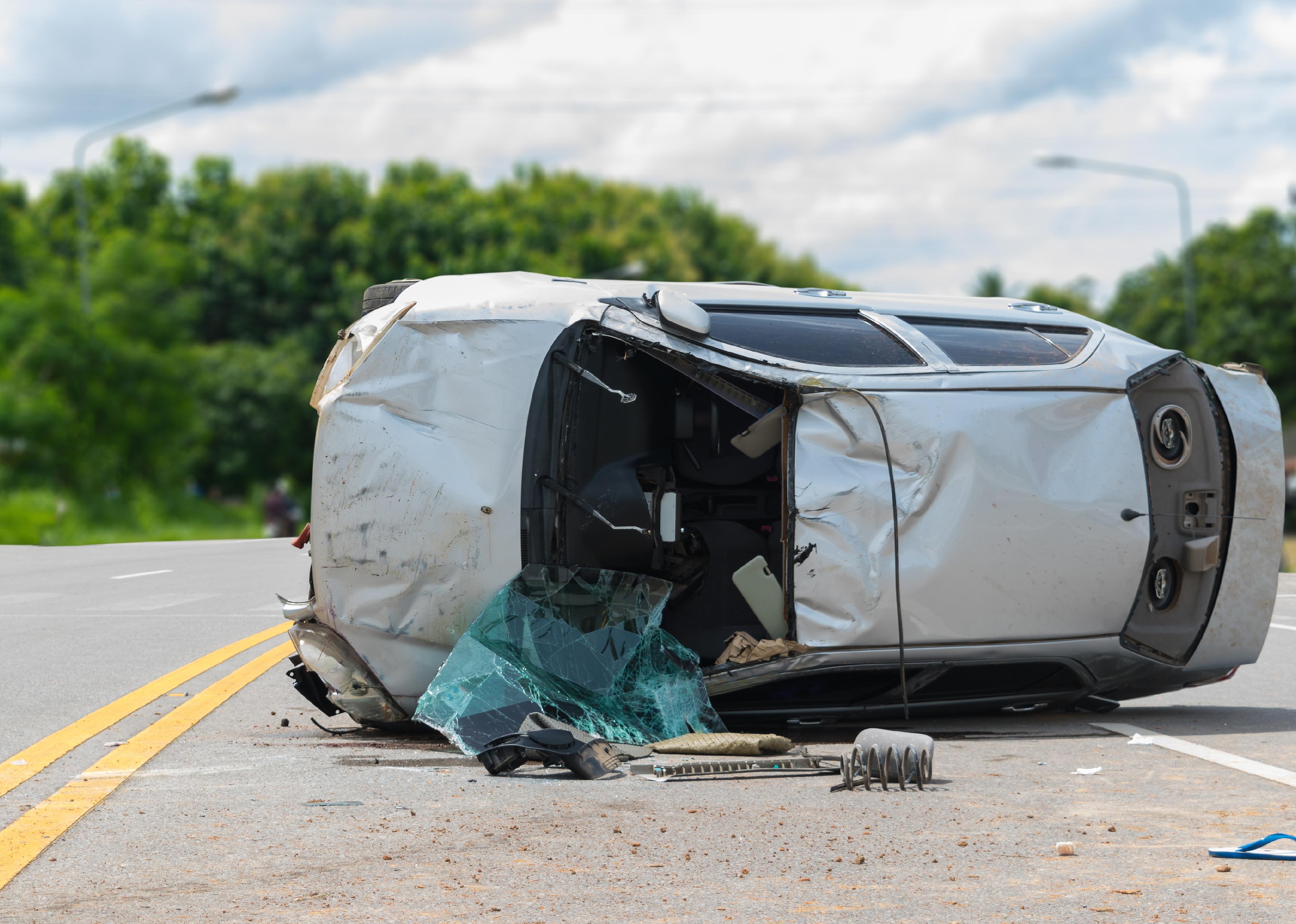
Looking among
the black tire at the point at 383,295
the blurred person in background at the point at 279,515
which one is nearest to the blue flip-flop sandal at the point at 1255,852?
the black tire at the point at 383,295

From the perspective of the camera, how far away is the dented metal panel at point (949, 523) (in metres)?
5.61

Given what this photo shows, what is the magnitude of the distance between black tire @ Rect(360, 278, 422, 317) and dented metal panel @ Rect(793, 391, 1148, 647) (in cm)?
187

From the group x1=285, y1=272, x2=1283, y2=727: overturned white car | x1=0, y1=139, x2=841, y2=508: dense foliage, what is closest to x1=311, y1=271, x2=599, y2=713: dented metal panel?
x1=285, y1=272, x2=1283, y2=727: overturned white car

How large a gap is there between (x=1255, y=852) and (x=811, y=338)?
9.08ft

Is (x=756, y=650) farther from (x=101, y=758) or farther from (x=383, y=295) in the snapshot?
(x=101, y=758)

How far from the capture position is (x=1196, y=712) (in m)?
6.73

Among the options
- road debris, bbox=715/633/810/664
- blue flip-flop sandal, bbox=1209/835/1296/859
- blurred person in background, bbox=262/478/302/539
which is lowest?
blurred person in background, bbox=262/478/302/539

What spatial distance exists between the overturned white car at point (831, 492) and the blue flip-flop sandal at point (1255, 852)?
179 cm

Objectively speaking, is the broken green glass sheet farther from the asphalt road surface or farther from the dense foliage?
the dense foliage

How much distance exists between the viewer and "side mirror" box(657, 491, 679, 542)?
6.19 metres

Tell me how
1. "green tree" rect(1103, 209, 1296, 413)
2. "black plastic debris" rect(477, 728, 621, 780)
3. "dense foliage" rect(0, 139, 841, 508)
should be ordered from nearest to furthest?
"black plastic debris" rect(477, 728, 621, 780) < "dense foliage" rect(0, 139, 841, 508) < "green tree" rect(1103, 209, 1296, 413)

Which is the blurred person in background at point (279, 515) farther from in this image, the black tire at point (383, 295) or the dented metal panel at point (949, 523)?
the dented metal panel at point (949, 523)

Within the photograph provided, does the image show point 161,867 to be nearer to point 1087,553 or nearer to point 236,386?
point 1087,553

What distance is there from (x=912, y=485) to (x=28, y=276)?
39829 mm
